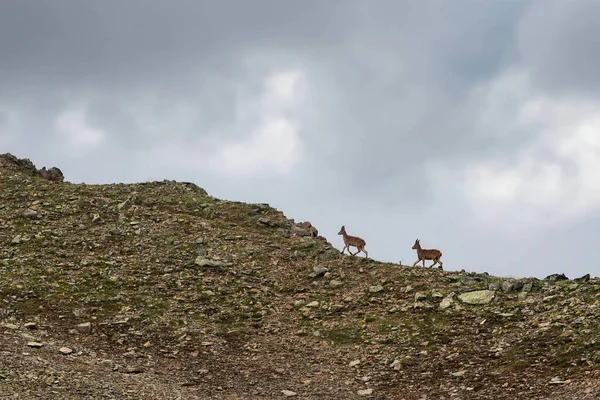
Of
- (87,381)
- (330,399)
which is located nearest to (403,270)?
(330,399)

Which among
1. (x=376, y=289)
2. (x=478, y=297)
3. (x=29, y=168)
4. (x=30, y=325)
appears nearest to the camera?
(x=30, y=325)

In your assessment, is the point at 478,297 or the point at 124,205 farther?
the point at 124,205

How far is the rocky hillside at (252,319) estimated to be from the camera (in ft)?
57.1

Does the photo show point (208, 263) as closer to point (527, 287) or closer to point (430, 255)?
point (430, 255)

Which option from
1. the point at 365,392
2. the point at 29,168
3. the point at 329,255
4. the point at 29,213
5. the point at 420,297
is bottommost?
the point at 365,392

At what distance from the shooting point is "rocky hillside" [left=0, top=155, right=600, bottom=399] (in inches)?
685

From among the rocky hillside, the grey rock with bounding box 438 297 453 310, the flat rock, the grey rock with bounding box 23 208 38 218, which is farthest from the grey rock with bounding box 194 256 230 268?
the flat rock

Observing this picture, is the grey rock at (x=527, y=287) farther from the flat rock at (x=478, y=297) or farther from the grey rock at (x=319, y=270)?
the grey rock at (x=319, y=270)

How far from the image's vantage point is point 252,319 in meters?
22.6

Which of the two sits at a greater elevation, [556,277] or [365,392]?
[556,277]

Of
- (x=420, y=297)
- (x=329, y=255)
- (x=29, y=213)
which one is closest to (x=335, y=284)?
(x=329, y=255)

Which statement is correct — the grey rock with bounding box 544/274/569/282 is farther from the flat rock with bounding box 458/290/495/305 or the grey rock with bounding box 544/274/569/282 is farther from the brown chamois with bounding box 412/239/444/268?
the brown chamois with bounding box 412/239/444/268

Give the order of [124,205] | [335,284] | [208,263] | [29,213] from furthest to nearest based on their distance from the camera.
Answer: [124,205] → [29,213] → [208,263] → [335,284]

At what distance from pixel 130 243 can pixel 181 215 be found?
3926 mm
